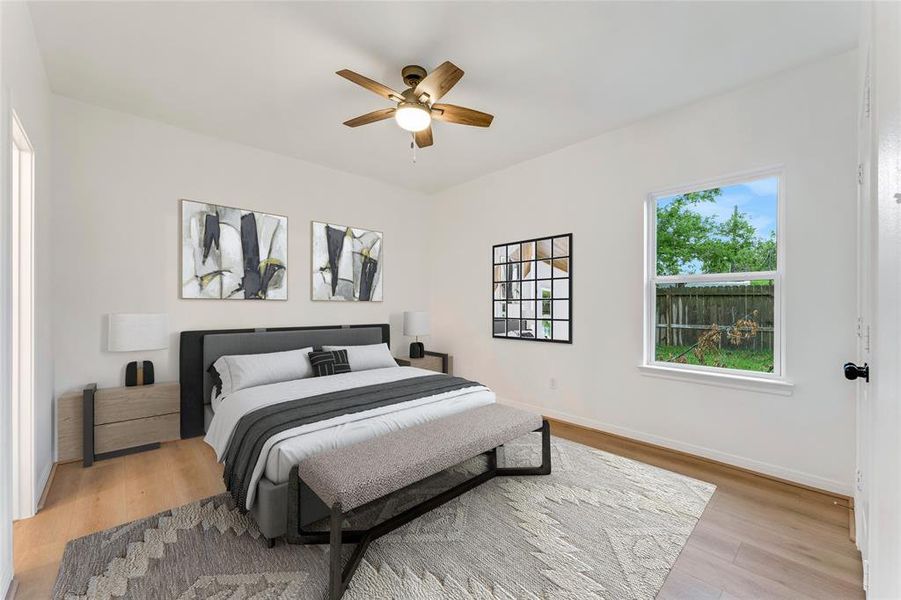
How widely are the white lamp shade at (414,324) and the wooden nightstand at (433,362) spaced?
33 centimetres

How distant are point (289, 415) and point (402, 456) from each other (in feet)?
2.64

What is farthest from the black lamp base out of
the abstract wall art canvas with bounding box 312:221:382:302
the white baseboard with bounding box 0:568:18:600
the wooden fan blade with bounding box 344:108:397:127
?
the wooden fan blade with bounding box 344:108:397:127

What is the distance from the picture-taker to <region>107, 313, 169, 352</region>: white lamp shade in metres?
2.97

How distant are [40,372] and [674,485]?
4.16 metres

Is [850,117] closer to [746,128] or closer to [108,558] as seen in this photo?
[746,128]

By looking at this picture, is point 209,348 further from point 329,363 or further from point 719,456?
point 719,456

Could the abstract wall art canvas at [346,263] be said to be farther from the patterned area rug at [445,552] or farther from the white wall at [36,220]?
the patterned area rug at [445,552]

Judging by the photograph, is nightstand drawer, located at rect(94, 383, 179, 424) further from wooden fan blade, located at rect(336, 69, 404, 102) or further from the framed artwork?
the framed artwork

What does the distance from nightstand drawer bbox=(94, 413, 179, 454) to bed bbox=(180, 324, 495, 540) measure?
14 centimetres

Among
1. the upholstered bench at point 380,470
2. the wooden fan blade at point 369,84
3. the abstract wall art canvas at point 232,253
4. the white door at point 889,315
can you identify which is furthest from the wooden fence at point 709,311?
the abstract wall art canvas at point 232,253

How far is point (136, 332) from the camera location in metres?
3.02

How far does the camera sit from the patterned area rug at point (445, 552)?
1.66 meters

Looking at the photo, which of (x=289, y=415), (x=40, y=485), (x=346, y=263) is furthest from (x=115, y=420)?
(x=346, y=263)

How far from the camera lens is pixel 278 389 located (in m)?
2.90
